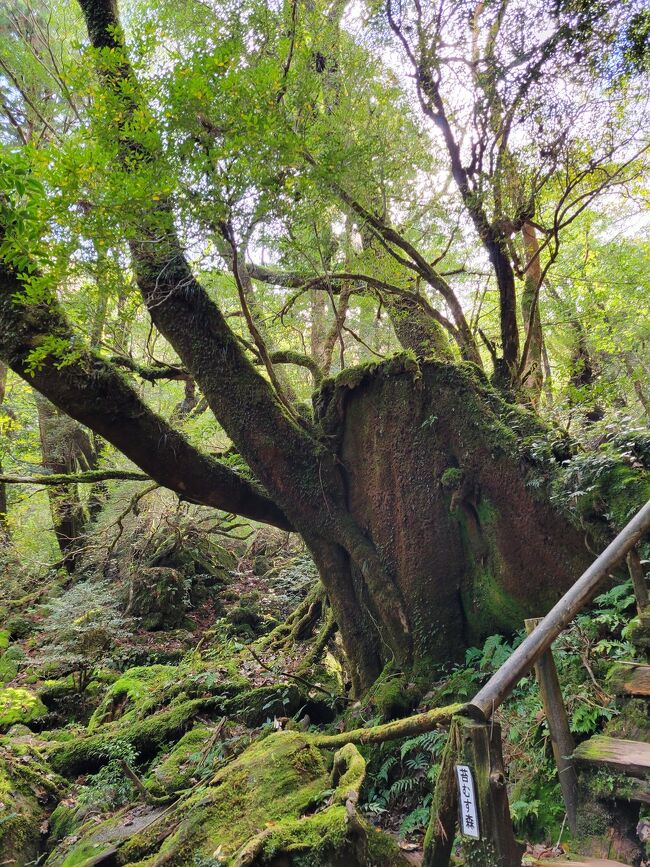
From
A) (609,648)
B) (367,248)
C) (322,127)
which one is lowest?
(609,648)

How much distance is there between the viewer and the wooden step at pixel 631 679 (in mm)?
2977

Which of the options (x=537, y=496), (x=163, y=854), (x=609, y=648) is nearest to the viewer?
(x=163, y=854)

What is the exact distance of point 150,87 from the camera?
4.36m

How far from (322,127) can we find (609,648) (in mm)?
5171

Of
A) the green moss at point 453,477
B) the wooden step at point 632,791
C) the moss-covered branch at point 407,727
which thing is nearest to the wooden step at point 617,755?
the wooden step at point 632,791

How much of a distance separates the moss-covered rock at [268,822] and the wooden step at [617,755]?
1.27 metres

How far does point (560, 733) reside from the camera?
2.76m

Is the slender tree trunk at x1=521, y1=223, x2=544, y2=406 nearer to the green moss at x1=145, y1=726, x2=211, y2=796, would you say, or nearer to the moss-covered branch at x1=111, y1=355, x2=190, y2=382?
the moss-covered branch at x1=111, y1=355, x2=190, y2=382

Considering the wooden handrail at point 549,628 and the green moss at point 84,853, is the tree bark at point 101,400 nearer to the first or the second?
the green moss at point 84,853

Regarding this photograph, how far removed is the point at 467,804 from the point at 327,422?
467 centimetres

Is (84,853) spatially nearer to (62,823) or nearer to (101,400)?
(62,823)

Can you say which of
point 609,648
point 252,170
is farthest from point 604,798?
point 252,170

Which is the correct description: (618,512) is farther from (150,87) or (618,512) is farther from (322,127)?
(150,87)

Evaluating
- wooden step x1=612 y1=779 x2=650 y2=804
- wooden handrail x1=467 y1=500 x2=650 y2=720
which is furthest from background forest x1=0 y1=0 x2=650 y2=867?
wooden handrail x1=467 y1=500 x2=650 y2=720
